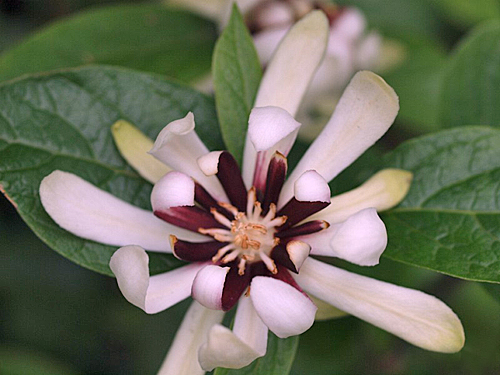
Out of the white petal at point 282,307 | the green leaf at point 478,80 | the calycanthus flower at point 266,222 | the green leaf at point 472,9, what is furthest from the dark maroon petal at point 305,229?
the green leaf at point 472,9

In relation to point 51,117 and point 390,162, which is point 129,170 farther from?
point 390,162

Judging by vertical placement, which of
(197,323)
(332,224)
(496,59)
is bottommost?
(197,323)


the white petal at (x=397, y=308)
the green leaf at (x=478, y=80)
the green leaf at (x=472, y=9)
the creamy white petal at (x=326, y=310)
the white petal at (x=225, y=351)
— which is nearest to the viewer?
the white petal at (x=225, y=351)

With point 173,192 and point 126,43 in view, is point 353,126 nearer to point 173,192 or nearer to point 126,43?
point 173,192

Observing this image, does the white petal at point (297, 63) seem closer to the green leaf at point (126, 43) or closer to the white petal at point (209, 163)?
the white petal at point (209, 163)

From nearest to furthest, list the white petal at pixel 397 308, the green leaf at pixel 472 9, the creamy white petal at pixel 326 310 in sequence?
the white petal at pixel 397 308
the creamy white petal at pixel 326 310
the green leaf at pixel 472 9

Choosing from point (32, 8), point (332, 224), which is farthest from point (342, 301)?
point (32, 8)
